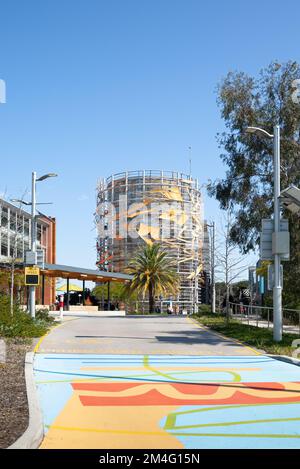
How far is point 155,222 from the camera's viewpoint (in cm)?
9400

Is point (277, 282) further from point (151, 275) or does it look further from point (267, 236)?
point (151, 275)

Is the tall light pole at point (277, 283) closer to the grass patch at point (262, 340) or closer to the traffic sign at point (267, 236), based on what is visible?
the traffic sign at point (267, 236)

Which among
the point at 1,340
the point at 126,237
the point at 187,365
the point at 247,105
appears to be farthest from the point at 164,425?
the point at 126,237

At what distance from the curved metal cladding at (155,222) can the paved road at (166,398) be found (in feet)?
242

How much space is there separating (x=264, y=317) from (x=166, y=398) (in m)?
22.2

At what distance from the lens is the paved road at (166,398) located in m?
7.29

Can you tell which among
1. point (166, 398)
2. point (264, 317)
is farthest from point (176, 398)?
point (264, 317)

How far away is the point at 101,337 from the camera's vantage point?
21.3 metres

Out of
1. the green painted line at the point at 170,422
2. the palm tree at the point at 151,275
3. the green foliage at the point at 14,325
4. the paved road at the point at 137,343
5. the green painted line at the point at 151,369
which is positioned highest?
the palm tree at the point at 151,275

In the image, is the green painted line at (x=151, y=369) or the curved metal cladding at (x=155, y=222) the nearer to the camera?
the green painted line at (x=151, y=369)

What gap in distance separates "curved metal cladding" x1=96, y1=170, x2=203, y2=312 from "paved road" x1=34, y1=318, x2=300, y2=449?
242 feet

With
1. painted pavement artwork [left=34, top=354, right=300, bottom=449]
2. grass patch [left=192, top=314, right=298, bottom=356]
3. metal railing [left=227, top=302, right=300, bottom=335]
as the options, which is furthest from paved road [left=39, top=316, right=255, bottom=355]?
metal railing [left=227, top=302, right=300, bottom=335]

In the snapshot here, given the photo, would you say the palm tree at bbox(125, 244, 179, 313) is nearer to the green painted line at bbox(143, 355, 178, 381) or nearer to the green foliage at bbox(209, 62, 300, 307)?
the green foliage at bbox(209, 62, 300, 307)

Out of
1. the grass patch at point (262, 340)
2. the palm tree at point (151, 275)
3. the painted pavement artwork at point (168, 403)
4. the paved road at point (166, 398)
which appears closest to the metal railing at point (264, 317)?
the grass patch at point (262, 340)
